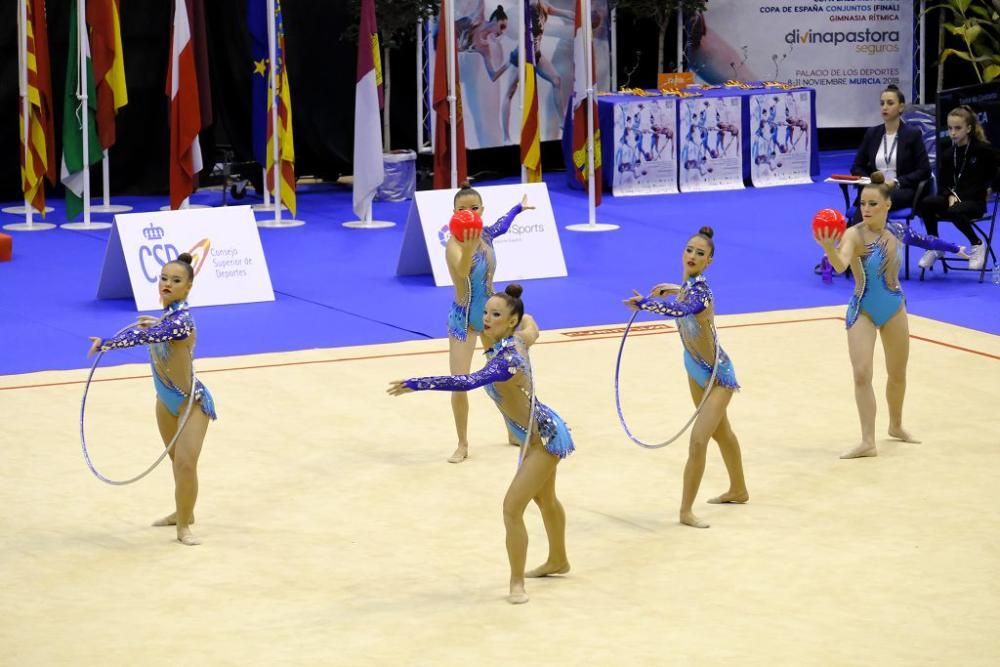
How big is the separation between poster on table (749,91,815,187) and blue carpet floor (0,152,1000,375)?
4.41ft

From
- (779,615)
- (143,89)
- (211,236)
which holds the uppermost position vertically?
(143,89)

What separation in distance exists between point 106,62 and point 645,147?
21.6 feet

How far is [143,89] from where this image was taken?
17766 millimetres

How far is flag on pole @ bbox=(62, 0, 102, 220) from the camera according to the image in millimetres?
15266

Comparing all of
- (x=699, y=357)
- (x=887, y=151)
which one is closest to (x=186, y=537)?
(x=699, y=357)

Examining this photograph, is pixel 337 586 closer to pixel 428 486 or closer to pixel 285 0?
pixel 428 486

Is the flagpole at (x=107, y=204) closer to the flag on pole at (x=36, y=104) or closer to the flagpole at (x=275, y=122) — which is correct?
the flag on pole at (x=36, y=104)

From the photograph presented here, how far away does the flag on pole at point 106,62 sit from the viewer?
15.3 metres

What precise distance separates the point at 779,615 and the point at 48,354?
654 centimetres

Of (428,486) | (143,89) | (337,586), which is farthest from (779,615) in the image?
(143,89)

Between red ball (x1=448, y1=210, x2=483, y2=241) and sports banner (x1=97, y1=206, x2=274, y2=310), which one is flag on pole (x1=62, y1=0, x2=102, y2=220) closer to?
sports banner (x1=97, y1=206, x2=274, y2=310)

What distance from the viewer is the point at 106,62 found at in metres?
15.5

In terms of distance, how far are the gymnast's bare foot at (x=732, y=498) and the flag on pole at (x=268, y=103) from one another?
9.09 meters

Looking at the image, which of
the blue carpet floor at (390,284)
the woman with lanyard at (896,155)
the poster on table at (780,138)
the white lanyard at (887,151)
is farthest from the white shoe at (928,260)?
the poster on table at (780,138)
